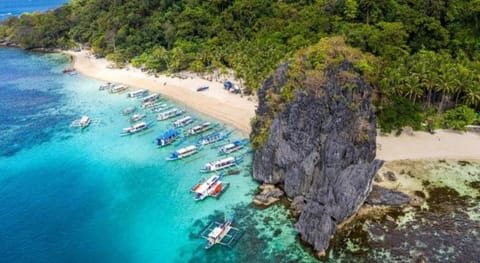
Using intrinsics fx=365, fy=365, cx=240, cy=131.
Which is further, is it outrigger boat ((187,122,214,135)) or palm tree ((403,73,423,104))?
outrigger boat ((187,122,214,135))

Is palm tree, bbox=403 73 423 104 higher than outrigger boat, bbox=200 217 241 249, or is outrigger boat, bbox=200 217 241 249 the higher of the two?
palm tree, bbox=403 73 423 104

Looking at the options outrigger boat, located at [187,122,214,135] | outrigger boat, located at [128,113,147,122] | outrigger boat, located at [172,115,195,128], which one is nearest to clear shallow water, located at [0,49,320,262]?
outrigger boat, located at [128,113,147,122]

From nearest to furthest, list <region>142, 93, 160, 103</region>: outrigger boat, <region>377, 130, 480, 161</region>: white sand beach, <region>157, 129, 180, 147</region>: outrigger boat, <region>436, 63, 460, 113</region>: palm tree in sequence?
<region>377, 130, 480, 161</region>: white sand beach
<region>436, 63, 460, 113</region>: palm tree
<region>157, 129, 180, 147</region>: outrigger boat
<region>142, 93, 160, 103</region>: outrigger boat

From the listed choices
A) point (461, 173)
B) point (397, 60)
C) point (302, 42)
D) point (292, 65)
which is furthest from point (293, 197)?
point (302, 42)

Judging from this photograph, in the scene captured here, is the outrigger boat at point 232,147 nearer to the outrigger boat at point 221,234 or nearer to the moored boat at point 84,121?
the outrigger boat at point 221,234

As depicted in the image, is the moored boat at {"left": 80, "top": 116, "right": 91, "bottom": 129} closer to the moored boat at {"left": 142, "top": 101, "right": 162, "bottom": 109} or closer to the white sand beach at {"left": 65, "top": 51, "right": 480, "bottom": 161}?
the moored boat at {"left": 142, "top": 101, "right": 162, "bottom": 109}

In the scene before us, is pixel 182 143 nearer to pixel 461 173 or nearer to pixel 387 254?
pixel 387 254

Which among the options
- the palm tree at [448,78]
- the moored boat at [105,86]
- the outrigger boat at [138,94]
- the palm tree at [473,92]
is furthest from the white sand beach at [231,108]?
the palm tree at [448,78]
